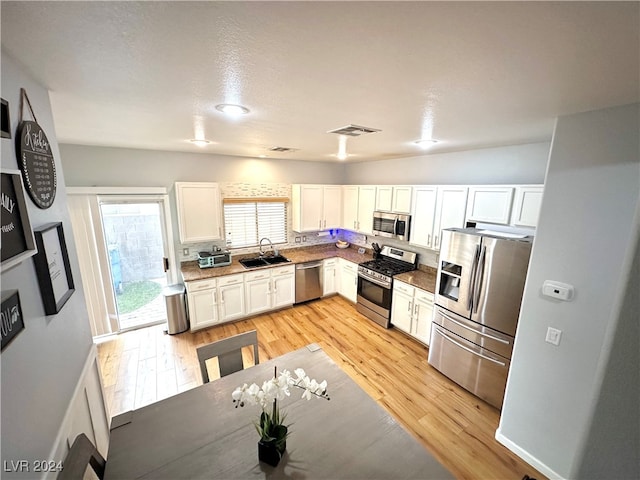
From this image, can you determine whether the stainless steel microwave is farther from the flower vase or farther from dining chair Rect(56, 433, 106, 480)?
dining chair Rect(56, 433, 106, 480)

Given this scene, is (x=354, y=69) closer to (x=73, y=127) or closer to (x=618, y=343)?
(x=618, y=343)

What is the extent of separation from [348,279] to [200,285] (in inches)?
95.2

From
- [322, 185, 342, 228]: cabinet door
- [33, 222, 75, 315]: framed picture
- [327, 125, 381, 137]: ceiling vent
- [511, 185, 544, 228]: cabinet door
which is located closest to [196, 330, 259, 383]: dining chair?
[33, 222, 75, 315]: framed picture

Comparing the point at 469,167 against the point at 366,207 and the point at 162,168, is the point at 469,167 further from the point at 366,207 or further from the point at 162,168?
the point at 162,168

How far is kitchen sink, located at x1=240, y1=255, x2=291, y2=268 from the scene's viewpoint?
13.9 ft

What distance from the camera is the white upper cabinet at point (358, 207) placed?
430 cm

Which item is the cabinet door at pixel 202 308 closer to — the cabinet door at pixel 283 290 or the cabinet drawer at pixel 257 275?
the cabinet drawer at pixel 257 275

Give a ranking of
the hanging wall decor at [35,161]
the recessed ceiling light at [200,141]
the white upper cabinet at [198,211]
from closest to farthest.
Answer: the hanging wall decor at [35,161]
the recessed ceiling light at [200,141]
the white upper cabinet at [198,211]

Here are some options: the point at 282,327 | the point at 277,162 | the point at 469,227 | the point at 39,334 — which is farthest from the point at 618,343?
the point at 277,162

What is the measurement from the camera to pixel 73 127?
2.15 metres

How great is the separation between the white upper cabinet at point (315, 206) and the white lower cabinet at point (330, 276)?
0.67 m

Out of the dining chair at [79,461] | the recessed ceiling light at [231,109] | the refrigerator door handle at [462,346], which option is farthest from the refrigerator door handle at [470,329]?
the dining chair at [79,461]

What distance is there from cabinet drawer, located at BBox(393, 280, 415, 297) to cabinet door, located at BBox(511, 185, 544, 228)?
1.39 m

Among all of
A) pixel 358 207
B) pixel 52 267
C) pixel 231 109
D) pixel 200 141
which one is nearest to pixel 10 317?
pixel 52 267
